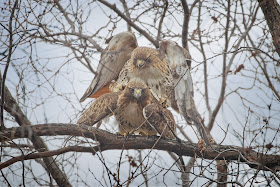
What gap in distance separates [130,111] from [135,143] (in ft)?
1.34

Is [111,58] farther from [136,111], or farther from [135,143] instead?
[135,143]

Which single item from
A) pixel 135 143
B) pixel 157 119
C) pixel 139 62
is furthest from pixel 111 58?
pixel 135 143

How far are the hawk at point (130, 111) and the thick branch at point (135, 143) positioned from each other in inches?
7.6

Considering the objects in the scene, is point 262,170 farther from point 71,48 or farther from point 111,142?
point 71,48

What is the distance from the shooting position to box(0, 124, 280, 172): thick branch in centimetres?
284

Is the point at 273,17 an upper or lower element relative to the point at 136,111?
upper

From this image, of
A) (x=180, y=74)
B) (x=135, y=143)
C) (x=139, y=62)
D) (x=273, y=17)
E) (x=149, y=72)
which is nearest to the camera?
(x=273, y=17)

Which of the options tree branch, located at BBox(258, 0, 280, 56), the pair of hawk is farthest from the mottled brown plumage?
tree branch, located at BBox(258, 0, 280, 56)

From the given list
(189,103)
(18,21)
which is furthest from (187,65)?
(18,21)

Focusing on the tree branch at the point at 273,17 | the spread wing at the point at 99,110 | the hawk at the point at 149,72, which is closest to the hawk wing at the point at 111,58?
the hawk at the point at 149,72

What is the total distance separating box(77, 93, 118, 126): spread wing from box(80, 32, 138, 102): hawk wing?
690mm

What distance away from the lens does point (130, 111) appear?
3.43 metres

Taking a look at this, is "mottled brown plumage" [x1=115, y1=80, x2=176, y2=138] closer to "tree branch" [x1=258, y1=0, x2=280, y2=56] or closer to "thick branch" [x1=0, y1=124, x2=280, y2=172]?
"thick branch" [x1=0, y1=124, x2=280, y2=172]

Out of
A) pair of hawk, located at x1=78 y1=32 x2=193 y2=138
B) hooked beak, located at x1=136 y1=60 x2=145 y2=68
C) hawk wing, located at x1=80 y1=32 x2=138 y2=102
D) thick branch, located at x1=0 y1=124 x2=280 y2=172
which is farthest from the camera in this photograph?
hawk wing, located at x1=80 y1=32 x2=138 y2=102
